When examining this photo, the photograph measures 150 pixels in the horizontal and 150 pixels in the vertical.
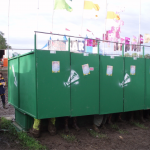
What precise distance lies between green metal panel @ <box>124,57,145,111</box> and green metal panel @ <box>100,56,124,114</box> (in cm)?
28

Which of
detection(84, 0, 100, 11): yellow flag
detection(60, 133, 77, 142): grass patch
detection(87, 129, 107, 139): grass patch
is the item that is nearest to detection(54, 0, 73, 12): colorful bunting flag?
detection(84, 0, 100, 11): yellow flag

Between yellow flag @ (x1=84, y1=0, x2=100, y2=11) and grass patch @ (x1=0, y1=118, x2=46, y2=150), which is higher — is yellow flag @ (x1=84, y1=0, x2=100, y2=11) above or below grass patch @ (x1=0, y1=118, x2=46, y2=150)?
above

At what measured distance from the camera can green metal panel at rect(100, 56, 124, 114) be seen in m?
5.73

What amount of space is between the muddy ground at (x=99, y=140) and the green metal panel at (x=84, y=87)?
2.35ft

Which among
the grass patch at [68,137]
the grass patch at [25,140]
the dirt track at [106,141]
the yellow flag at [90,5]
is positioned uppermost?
the yellow flag at [90,5]

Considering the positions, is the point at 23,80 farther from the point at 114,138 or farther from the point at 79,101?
the point at 114,138

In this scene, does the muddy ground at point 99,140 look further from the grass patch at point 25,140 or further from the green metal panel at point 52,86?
the green metal panel at point 52,86

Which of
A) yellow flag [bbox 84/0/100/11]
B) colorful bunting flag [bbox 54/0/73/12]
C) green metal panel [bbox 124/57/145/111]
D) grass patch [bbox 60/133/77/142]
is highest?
yellow flag [bbox 84/0/100/11]

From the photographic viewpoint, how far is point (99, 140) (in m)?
5.12


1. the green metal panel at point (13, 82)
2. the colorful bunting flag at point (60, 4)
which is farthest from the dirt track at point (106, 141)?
the colorful bunting flag at point (60, 4)

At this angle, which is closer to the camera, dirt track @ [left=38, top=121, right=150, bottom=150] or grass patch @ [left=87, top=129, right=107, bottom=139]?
dirt track @ [left=38, top=121, right=150, bottom=150]

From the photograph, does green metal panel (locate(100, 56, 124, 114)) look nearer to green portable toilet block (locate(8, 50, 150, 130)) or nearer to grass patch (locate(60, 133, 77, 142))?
green portable toilet block (locate(8, 50, 150, 130))

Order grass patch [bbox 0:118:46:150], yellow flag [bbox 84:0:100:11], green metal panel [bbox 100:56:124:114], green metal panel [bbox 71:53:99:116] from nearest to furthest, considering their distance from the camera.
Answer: grass patch [bbox 0:118:46:150], green metal panel [bbox 71:53:99:116], green metal panel [bbox 100:56:124:114], yellow flag [bbox 84:0:100:11]

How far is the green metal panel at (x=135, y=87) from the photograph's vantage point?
6293 mm
